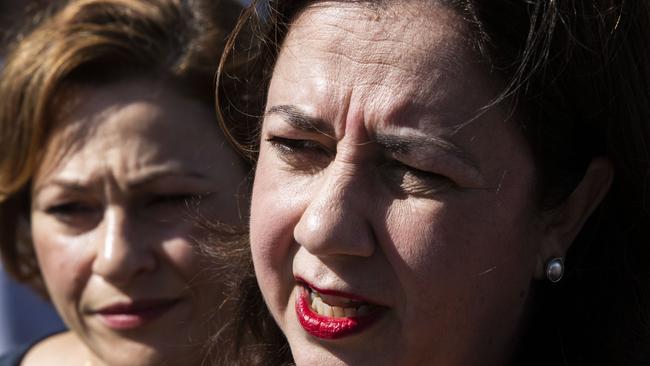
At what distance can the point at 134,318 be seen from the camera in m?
2.75

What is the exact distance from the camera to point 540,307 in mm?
2031

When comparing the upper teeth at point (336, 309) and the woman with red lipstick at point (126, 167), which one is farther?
the woman with red lipstick at point (126, 167)

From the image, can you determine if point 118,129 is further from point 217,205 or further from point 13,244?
point 13,244

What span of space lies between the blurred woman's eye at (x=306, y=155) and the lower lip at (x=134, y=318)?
3.28ft

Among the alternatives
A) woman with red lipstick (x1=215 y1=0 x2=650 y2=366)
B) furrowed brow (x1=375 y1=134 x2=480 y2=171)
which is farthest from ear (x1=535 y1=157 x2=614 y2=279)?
furrowed brow (x1=375 y1=134 x2=480 y2=171)

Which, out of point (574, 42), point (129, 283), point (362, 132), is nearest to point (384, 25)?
point (362, 132)

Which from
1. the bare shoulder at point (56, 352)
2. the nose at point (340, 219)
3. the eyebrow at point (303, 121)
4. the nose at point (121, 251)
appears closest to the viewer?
the nose at point (340, 219)

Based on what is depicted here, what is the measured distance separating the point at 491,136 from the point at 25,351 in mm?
2200

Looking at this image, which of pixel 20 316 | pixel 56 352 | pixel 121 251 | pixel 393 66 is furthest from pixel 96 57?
pixel 20 316

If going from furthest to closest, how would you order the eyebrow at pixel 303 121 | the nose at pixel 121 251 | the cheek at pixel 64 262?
the cheek at pixel 64 262
the nose at pixel 121 251
the eyebrow at pixel 303 121

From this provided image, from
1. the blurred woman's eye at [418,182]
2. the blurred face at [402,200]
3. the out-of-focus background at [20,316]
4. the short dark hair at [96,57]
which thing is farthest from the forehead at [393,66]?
the out-of-focus background at [20,316]

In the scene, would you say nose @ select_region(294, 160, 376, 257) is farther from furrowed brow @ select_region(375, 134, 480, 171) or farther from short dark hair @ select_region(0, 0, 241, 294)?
short dark hair @ select_region(0, 0, 241, 294)

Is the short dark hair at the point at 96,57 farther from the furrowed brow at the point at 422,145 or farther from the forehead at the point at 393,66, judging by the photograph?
the furrowed brow at the point at 422,145

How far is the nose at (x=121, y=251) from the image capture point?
268 centimetres
